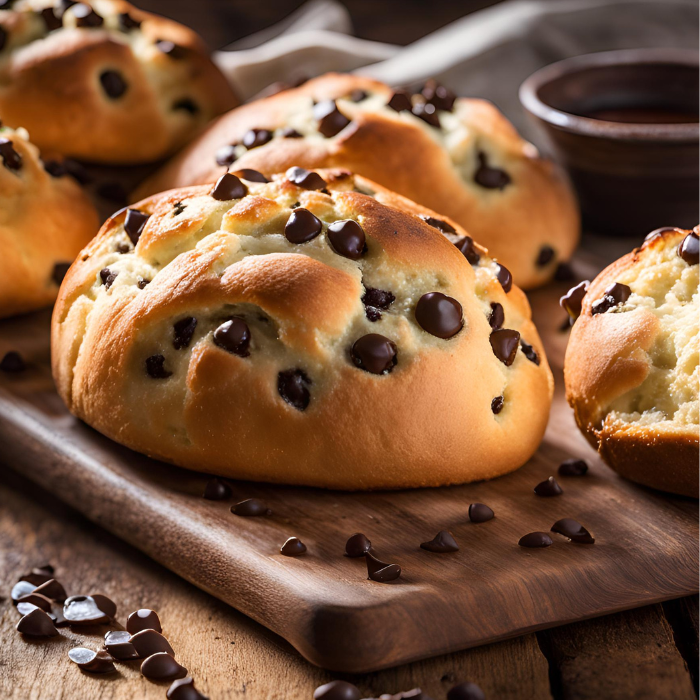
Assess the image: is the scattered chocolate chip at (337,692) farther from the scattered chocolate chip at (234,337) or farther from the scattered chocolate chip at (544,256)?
the scattered chocolate chip at (544,256)

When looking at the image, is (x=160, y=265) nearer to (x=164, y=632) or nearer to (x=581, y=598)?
(x=164, y=632)

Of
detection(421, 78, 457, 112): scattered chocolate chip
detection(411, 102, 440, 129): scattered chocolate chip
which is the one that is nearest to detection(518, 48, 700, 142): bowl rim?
detection(421, 78, 457, 112): scattered chocolate chip

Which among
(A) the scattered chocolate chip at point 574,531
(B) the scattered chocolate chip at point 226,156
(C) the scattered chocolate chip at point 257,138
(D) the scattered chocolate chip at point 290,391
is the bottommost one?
(A) the scattered chocolate chip at point 574,531

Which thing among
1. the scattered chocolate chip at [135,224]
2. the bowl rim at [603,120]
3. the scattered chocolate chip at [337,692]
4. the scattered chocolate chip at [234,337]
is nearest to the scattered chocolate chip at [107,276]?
the scattered chocolate chip at [135,224]

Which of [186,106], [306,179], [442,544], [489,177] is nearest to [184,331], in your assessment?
→ [306,179]

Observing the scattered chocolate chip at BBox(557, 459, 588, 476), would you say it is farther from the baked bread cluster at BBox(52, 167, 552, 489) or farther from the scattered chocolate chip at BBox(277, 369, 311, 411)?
the scattered chocolate chip at BBox(277, 369, 311, 411)

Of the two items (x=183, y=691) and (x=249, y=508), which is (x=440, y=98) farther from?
(x=183, y=691)
